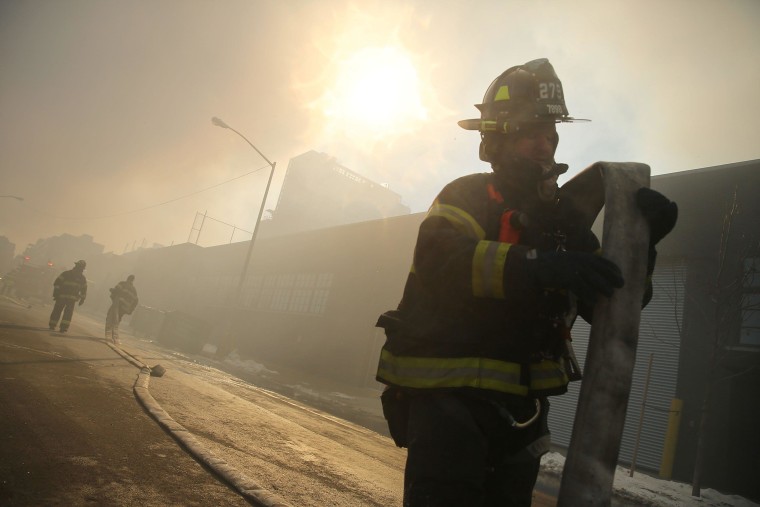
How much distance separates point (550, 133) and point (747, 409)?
1021cm

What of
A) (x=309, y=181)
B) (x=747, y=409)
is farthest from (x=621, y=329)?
(x=309, y=181)

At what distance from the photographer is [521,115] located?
1909 mm

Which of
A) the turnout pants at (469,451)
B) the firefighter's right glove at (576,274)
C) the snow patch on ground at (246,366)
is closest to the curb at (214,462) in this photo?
the turnout pants at (469,451)

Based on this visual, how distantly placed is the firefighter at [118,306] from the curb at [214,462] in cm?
916

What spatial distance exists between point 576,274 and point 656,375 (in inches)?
431

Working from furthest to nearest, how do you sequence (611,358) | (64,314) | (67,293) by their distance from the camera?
(67,293) < (64,314) < (611,358)

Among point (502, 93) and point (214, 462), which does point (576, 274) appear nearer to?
point (502, 93)

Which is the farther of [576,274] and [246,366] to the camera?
[246,366]

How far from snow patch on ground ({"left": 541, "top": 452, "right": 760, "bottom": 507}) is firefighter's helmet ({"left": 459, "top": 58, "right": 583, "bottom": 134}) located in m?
7.06

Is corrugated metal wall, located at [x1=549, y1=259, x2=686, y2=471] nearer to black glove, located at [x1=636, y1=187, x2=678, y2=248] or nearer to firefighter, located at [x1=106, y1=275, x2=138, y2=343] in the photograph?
black glove, located at [x1=636, y1=187, x2=678, y2=248]

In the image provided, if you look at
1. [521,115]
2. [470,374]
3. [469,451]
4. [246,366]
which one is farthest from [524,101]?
[246,366]

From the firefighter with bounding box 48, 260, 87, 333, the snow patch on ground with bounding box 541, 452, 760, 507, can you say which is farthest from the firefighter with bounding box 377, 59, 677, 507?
the firefighter with bounding box 48, 260, 87, 333

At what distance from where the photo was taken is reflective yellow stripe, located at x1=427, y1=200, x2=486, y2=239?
1.55 meters

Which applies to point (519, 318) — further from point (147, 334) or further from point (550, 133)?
point (147, 334)
